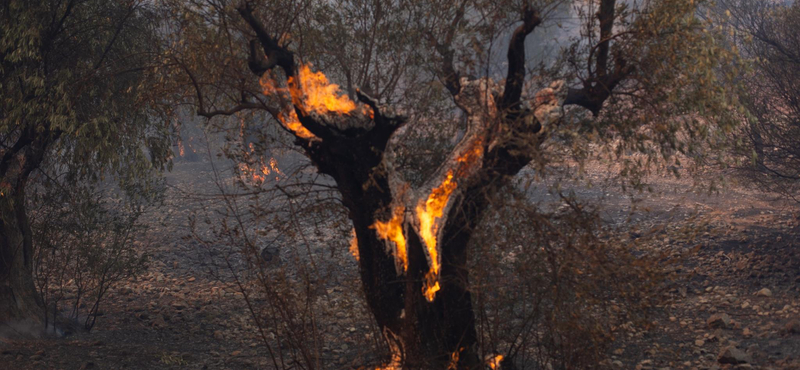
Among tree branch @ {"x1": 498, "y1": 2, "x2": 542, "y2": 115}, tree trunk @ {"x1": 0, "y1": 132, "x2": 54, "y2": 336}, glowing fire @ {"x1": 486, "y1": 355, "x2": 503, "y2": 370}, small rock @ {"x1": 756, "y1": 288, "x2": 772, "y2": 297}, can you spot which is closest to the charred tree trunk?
tree branch @ {"x1": 498, "y1": 2, "x2": 542, "y2": 115}

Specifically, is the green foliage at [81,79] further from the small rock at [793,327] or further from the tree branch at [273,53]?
the small rock at [793,327]

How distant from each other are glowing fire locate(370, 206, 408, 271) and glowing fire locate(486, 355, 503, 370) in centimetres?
185

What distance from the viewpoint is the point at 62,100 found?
10.2m

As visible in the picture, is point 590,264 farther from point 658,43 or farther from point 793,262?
point 793,262

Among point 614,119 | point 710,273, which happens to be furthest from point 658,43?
point 710,273

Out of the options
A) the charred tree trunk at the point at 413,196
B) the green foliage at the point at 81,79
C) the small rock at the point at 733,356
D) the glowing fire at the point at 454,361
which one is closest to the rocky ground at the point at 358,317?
the small rock at the point at 733,356

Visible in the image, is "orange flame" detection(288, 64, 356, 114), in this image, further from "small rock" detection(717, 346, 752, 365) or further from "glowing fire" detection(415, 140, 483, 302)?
"small rock" detection(717, 346, 752, 365)

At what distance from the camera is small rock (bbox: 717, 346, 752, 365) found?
1009 cm

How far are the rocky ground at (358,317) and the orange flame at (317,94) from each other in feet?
6.05

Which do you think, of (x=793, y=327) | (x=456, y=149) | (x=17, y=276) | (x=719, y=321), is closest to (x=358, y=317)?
(x=456, y=149)

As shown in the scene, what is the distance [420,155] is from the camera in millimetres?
10156

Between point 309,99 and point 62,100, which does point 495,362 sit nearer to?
point 309,99

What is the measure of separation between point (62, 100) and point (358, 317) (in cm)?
723

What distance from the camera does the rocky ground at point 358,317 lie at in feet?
34.2
